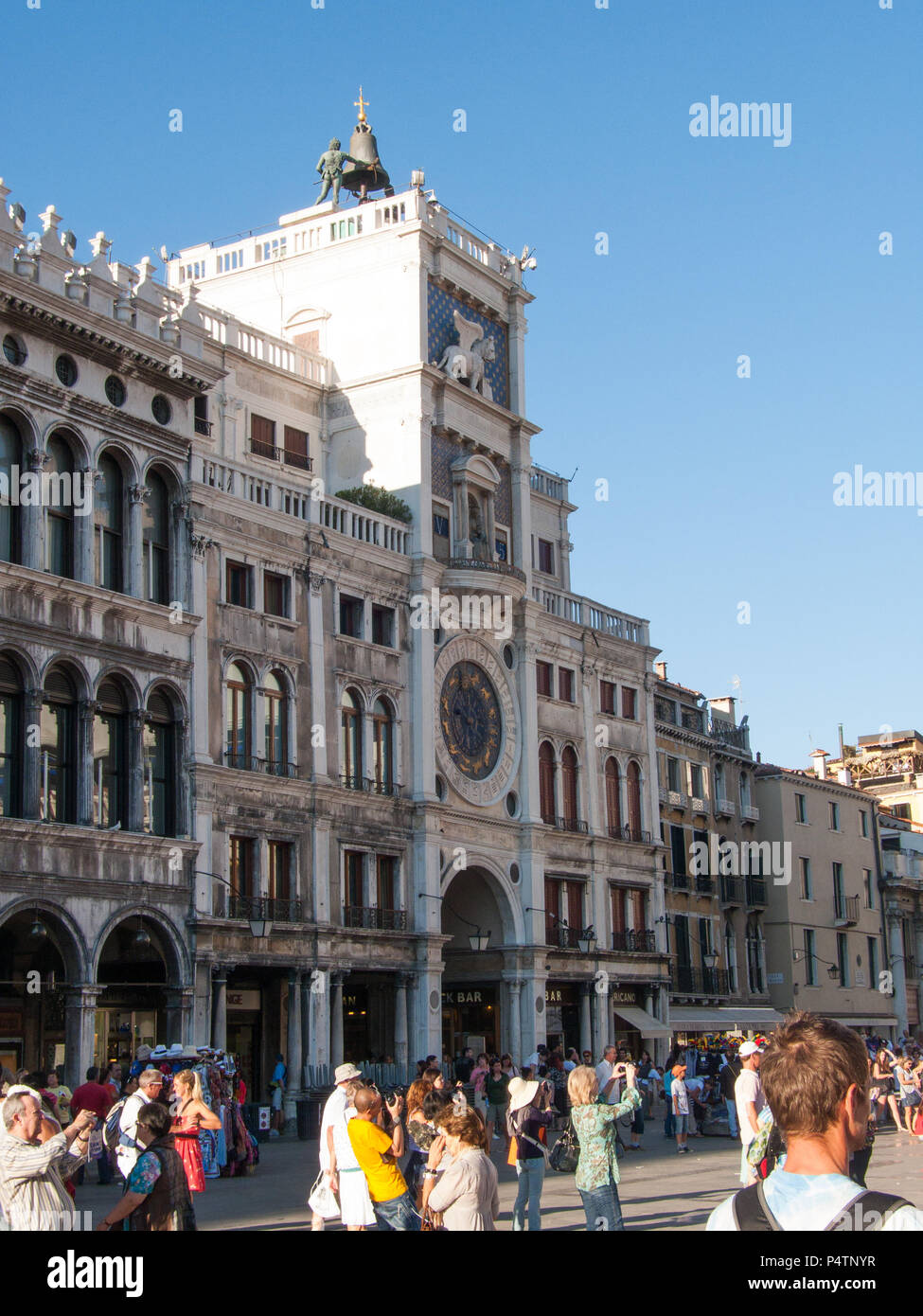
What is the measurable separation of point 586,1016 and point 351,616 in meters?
13.8

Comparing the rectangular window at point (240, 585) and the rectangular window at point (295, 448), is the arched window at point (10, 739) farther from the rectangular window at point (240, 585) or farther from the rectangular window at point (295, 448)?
Result: the rectangular window at point (295, 448)

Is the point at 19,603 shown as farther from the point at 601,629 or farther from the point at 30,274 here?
the point at 601,629

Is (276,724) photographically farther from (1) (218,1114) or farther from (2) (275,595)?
(1) (218,1114)

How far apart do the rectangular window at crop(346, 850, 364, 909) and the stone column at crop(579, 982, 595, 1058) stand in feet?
33.6

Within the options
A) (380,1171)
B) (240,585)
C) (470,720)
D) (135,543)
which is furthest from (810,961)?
(380,1171)

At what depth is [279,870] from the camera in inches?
1412

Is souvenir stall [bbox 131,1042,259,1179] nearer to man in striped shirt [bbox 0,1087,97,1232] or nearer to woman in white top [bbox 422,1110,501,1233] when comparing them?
woman in white top [bbox 422,1110,501,1233]

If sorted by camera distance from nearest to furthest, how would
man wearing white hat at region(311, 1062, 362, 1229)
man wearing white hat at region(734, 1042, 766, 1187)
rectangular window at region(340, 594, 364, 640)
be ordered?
man wearing white hat at region(311, 1062, 362, 1229) → man wearing white hat at region(734, 1042, 766, 1187) → rectangular window at region(340, 594, 364, 640)

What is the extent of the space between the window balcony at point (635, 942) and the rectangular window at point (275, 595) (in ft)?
54.2

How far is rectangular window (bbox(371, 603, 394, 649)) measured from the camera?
4009 centimetres

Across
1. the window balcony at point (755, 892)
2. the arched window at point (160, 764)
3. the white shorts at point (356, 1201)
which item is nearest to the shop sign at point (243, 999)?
the arched window at point (160, 764)

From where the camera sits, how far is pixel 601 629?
49.8 m

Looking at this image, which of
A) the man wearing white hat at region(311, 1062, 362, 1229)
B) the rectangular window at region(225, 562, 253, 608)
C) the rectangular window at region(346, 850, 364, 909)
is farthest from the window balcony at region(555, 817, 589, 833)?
the man wearing white hat at region(311, 1062, 362, 1229)
